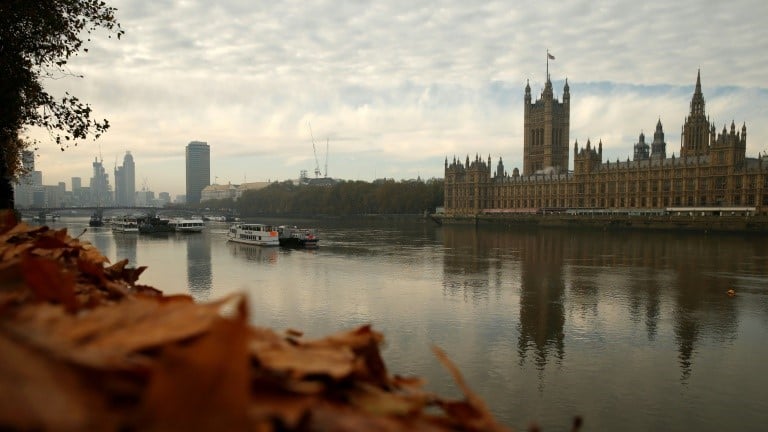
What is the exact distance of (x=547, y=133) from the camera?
437 feet

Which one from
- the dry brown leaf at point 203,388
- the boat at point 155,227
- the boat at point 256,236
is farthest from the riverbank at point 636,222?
the dry brown leaf at point 203,388

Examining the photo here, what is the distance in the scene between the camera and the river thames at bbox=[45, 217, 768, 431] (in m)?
13.9

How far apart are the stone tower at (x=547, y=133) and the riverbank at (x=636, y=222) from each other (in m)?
29.1

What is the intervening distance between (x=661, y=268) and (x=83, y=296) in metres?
40.6

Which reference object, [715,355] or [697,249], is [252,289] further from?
[697,249]

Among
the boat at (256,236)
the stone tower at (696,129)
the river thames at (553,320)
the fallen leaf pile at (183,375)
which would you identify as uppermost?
the stone tower at (696,129)

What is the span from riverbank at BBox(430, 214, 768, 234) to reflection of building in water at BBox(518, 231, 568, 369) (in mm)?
43193

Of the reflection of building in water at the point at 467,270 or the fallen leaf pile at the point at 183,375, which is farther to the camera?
the reflection of building in water at the point at 467,270

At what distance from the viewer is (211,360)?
1626mm

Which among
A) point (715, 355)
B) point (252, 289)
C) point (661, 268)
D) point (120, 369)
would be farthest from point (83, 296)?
point (661, 268)

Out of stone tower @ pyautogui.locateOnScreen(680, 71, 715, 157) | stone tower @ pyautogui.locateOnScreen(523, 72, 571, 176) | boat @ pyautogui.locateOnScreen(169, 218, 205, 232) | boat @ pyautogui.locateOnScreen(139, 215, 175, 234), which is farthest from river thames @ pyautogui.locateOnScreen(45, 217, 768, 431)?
stone tower @ pyautogui.locateOnScreen(523, 72, 571, 176)

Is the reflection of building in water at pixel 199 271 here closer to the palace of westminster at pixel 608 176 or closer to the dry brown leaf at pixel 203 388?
the dry brown leaf at pixel 203 388

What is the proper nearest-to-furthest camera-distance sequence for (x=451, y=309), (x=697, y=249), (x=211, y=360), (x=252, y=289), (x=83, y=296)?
(x=211, y=360) → (x=83, y=296) → (x=451, y=309) → (x=252, y=289) → (x=697, y=249)

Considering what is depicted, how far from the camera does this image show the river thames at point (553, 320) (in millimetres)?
13930
